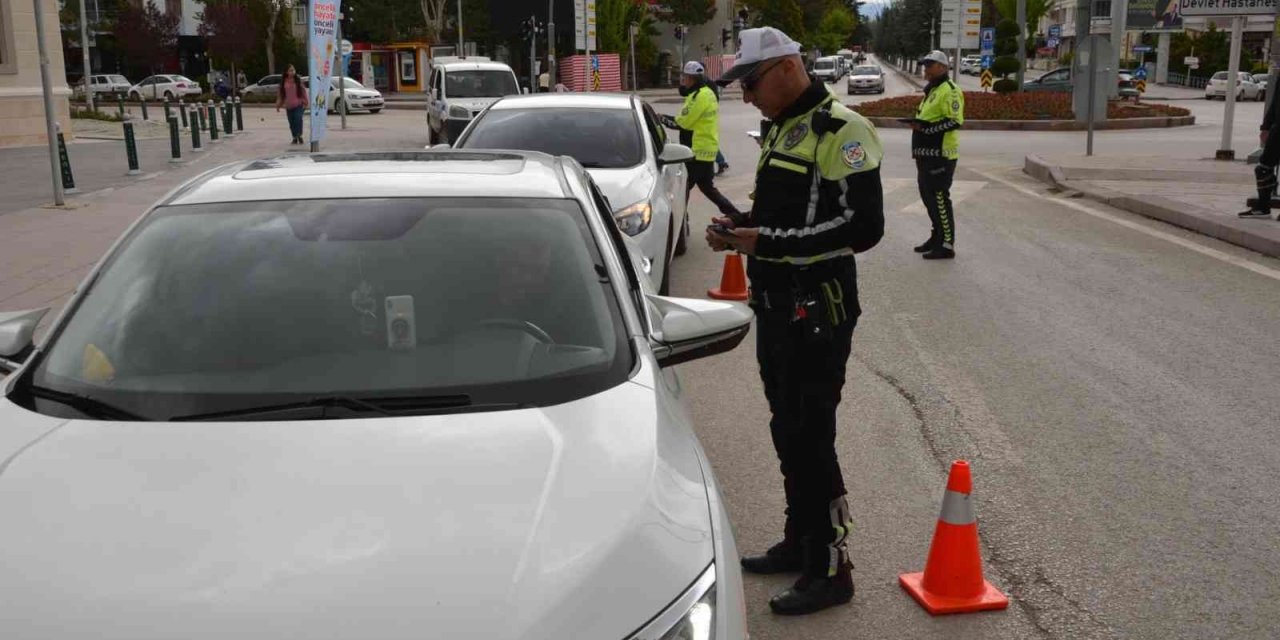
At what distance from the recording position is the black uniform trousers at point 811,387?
4.18 m

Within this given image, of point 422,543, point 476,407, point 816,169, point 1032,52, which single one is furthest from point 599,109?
point 1032,52

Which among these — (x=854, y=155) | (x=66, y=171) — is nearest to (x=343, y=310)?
(x=854, y=155)

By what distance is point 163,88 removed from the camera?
210 feet

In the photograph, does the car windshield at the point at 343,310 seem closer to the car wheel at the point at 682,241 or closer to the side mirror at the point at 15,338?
the side mirror at the point at 15,338

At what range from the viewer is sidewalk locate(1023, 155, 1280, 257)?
42.7ft

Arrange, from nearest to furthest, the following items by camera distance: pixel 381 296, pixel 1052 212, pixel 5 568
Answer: pixel 5 568
pixel 381 296
pixel 1052 212

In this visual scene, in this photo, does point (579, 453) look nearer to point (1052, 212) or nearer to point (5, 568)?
point (5, 568)

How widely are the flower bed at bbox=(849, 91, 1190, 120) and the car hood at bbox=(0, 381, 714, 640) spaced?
32.3 metres

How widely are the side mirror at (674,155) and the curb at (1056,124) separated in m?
22.7

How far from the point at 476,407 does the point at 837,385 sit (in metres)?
1.53

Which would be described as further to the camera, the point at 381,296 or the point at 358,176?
the point at 358,176

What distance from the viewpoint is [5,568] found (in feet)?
7.94

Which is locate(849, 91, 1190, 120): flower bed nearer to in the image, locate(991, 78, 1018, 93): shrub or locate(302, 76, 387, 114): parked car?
locate(991, 78, 1018, 93): shrub

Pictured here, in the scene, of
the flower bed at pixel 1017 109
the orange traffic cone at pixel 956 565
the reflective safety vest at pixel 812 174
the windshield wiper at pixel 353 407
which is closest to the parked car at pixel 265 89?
the flower bed at pixel 1017 109
